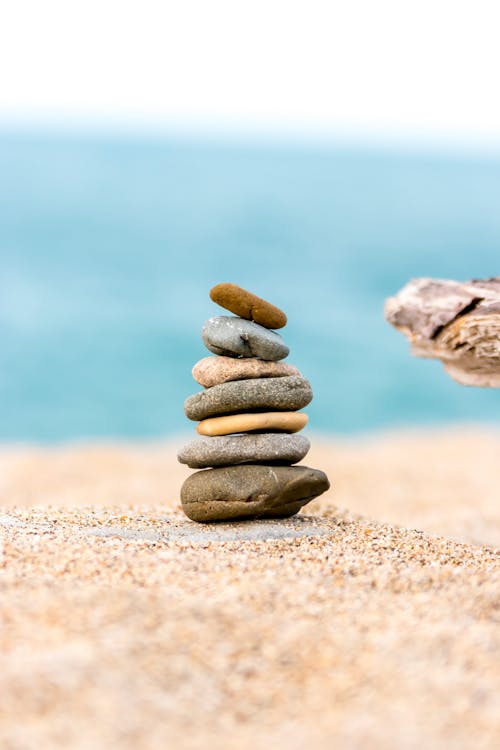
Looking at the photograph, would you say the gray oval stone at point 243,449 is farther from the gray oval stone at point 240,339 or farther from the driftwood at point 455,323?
the driftwood at point 455,323

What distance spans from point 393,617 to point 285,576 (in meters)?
0.69

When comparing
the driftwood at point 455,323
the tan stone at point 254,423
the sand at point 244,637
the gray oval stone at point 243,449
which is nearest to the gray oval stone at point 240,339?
the tan stone at point 254,423

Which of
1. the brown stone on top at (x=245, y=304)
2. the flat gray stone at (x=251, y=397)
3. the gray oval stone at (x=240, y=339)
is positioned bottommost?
the flat gray stone at (x=251, y=397)

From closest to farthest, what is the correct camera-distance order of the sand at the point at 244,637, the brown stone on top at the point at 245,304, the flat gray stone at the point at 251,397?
the sand at the point at 244,637 → the flat gray stone at the point at 251,397 → the brown stone on top at the point at 245,304

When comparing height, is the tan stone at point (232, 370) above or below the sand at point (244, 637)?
above

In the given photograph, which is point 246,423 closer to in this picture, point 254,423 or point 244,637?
point 254,423

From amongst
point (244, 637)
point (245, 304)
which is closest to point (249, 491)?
point (245, 304)

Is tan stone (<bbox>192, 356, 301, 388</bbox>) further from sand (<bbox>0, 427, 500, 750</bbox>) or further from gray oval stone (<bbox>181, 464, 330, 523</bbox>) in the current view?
sand (<bbox>0, 427, 500, 750</bbox>)

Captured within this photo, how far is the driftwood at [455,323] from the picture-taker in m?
6.82

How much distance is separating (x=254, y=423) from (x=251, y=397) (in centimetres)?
18

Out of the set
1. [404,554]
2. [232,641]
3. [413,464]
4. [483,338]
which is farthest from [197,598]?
[413,464]

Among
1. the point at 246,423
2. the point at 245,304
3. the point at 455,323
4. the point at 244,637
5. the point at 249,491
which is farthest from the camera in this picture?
the point at 455,323

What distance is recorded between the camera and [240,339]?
6.59 meters

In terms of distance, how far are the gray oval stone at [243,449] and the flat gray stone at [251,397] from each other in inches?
7.9
